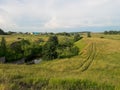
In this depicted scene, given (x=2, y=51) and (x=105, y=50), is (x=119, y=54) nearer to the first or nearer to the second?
(x=105, y=50)

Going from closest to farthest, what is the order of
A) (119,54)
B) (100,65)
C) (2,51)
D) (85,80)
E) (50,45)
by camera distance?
(85,80)
(100,65)
(119,54)
(2,51)
(50,45)

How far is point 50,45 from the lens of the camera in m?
110

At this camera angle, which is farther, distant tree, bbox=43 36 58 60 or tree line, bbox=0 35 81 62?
distant tree, bbox=43 36 58 60

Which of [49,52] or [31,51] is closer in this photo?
→ [49,52]

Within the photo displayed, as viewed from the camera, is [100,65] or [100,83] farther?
[100,65]

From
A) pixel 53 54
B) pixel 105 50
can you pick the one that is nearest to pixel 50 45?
pixel 53 54

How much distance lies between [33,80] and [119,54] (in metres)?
86.6

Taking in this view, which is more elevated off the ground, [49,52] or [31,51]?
[49,52]

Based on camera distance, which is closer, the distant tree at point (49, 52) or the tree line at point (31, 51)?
the tree line at point (31, 51)

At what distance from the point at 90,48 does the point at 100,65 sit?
41305mm

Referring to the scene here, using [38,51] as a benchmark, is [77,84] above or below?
above

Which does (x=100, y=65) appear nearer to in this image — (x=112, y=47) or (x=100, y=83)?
(x=112, y=47)

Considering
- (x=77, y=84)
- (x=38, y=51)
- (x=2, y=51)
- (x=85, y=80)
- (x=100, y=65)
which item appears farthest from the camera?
(x=38, y=51)

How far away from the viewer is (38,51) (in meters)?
120
